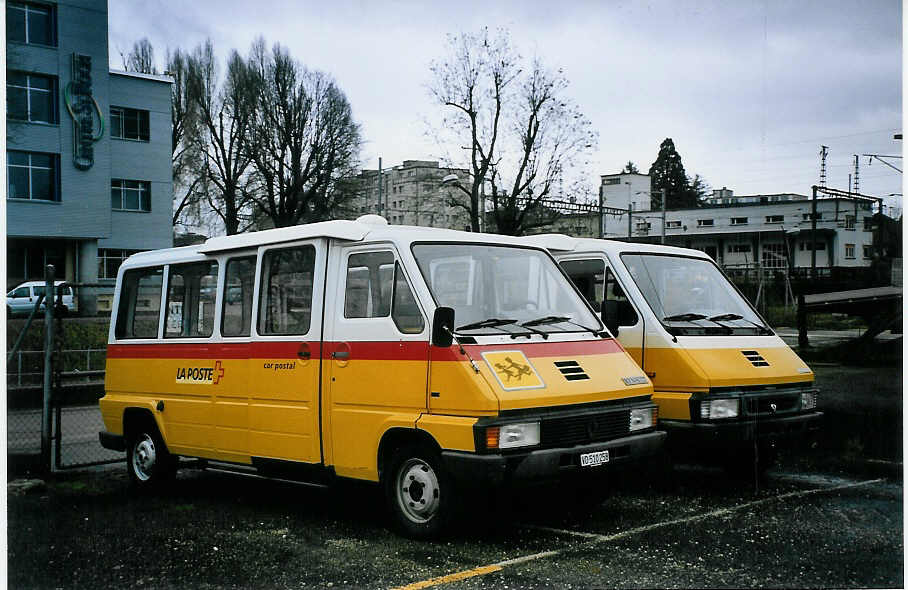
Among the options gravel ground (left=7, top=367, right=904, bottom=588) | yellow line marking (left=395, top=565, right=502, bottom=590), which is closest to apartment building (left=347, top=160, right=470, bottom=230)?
gravel ground (left=7, top=367, right=904, bottom=588)

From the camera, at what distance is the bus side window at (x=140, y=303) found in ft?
29.1

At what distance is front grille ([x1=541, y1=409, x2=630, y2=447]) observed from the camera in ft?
20.7

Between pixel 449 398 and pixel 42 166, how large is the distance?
6516mm

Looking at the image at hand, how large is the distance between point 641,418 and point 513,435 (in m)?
1.26

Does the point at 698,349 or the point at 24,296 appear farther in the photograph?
the point at 24,296

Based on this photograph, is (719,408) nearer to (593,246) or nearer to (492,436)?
(593,246)

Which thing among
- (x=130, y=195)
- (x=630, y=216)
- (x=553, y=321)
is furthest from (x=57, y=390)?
(x=630, y=216)

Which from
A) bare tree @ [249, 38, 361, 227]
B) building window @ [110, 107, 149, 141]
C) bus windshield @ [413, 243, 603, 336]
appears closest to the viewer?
bus windshield @ [413, 243, 603, 336]

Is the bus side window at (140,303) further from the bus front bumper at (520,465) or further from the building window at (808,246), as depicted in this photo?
the building window at (808,246)

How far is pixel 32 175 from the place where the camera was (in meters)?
10.3

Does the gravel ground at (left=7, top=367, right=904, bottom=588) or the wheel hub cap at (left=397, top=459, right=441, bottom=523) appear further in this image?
the wheel hub cap at (left=397, top=459, right=441, bottom=523)

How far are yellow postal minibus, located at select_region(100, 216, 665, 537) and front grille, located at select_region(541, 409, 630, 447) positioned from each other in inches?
0.5

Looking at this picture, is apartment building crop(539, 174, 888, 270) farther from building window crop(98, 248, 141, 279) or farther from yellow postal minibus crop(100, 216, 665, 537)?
building window crop(98, 248, 141, 279)

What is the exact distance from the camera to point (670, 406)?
8008mm
